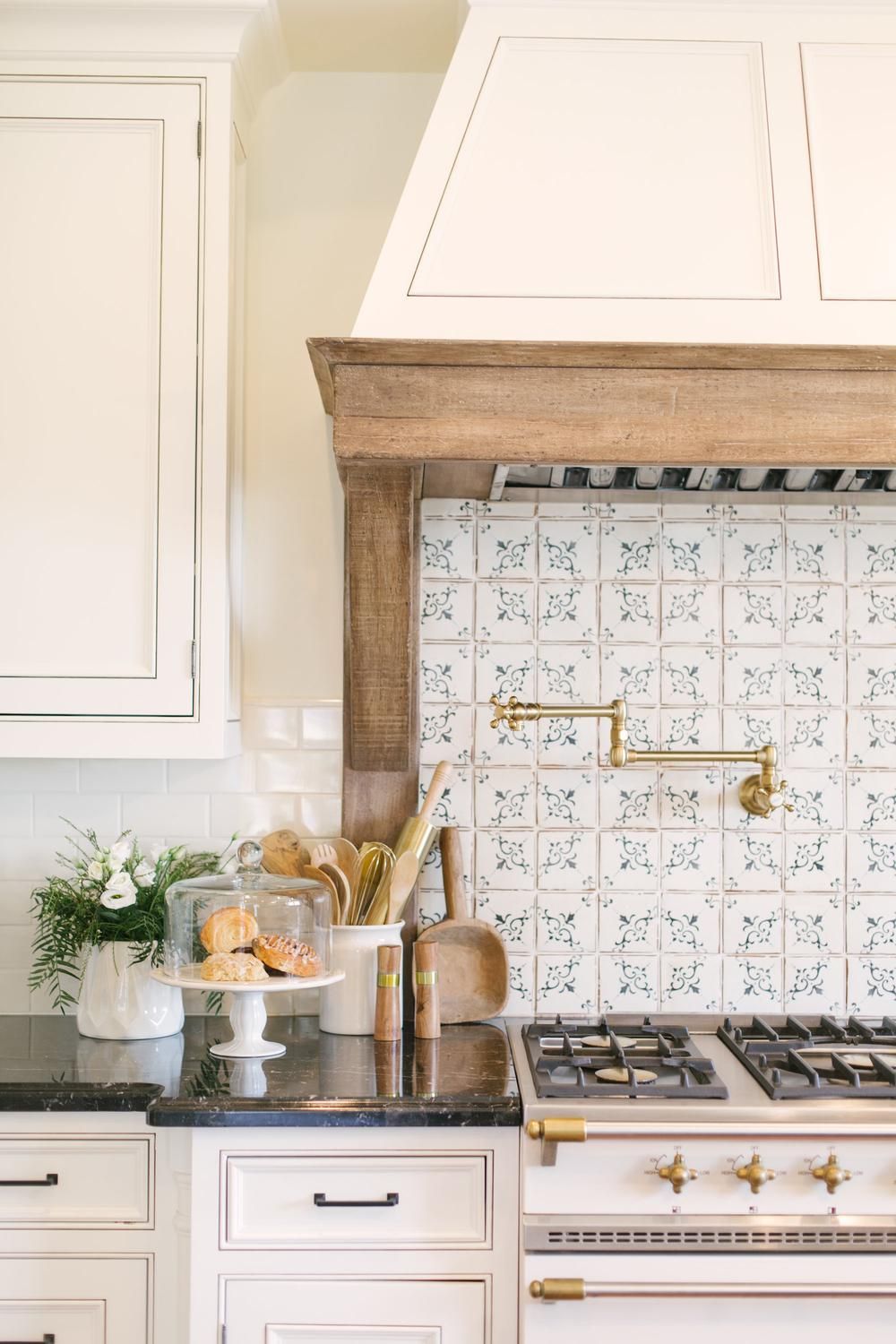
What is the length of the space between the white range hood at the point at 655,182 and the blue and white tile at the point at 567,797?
862 mm

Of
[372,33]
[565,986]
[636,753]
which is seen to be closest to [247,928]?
[565,986]

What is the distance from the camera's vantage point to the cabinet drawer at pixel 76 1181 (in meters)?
1.79

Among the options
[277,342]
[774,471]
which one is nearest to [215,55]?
[277,342]

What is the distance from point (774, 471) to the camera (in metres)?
2.09

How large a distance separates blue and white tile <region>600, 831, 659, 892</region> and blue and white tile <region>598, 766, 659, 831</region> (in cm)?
2

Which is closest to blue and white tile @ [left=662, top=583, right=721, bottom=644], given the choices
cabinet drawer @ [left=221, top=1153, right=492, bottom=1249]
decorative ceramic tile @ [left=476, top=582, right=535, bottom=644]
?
decorative ceramic tile @ [left=476, top=582, right=535, bottom=644]

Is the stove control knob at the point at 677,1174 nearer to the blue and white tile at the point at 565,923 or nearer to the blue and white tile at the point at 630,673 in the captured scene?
the blue and white tile at the point at 565,923

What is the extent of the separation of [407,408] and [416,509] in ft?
1.33

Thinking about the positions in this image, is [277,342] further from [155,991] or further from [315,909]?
[155,991]

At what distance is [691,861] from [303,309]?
1336mm

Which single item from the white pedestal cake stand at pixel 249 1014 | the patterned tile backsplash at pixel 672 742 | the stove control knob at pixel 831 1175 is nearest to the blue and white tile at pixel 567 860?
the patterned tile backsplash at pixel 672 742

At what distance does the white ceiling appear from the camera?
2145 millimetres

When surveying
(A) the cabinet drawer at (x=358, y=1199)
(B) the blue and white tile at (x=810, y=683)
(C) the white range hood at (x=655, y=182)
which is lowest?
(A) the cabinet drawer at (x=358, y=1199)

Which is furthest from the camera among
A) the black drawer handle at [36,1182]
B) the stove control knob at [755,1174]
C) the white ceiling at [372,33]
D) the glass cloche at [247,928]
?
the white ceiling at [372,33]
